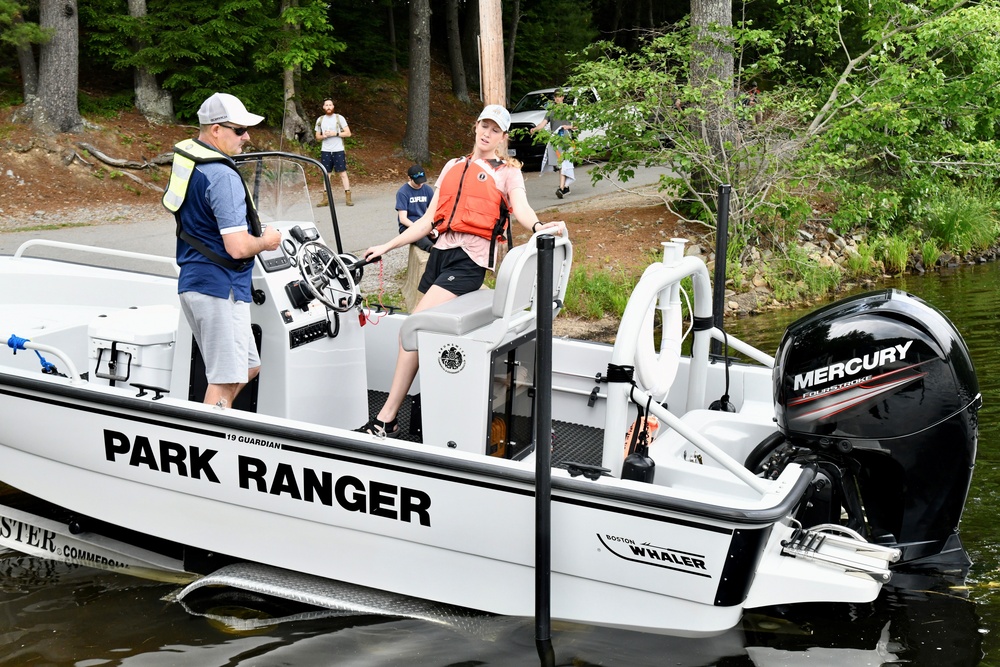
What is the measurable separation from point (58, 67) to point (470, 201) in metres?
11.6

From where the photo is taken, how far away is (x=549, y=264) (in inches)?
142

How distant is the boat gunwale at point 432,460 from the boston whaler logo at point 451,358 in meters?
0.45

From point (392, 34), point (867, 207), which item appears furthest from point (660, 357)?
point (392, 34)

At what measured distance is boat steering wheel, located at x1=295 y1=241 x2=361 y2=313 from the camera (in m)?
4.63

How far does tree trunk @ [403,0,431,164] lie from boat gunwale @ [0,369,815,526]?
41.5 ft

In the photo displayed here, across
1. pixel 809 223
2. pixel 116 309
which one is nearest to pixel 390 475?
pixel 116 309

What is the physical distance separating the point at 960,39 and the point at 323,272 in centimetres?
907

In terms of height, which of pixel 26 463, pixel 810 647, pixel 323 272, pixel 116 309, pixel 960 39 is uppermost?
pixel 960 39

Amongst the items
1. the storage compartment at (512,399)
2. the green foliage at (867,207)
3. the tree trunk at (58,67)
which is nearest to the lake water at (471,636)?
the storage compartment at (512,399)

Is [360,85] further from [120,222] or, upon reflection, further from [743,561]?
[743,561]

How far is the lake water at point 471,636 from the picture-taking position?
3.93 m

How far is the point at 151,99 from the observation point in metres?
15.6

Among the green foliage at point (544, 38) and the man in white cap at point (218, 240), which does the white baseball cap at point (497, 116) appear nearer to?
the man in white cap at point (218, 240)

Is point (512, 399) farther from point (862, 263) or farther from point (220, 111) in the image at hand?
point (862, 263)
